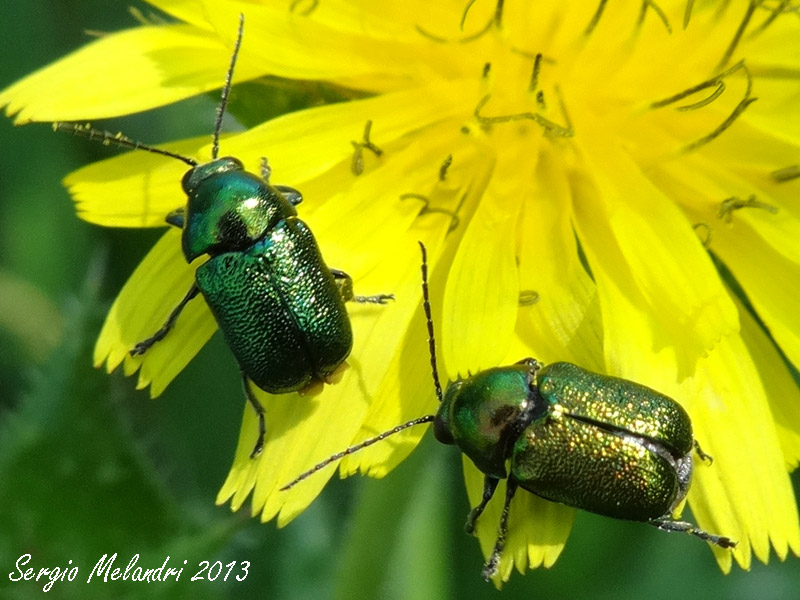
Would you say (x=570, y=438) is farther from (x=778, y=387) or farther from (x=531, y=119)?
(x=531, y=119)

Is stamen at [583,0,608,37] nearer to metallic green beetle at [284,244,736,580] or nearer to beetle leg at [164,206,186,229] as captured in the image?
metallic green beetle at [284,244,736,580]

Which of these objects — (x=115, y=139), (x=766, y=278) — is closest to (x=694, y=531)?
(x=766, y=278)

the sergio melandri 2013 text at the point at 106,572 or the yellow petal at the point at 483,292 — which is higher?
the yellow petal at the point at 483,292

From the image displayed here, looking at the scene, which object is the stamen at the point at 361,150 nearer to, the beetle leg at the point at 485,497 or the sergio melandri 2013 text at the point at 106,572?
the beetle leg at the point at 485,497

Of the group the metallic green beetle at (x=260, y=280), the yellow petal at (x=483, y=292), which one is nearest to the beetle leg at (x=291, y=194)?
the metallic green beetle at (x=260, y=280)

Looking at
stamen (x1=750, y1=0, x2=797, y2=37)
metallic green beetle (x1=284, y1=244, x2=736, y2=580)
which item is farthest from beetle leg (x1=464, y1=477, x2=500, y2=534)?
stamen (x1=750, y1=0, x2=797, y2=37)

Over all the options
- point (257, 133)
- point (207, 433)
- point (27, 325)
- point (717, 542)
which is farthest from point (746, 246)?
point (27, 325)
